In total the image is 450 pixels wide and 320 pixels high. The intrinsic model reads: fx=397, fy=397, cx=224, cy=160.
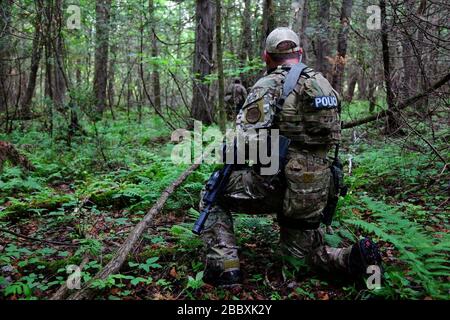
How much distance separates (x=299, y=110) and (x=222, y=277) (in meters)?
1.64

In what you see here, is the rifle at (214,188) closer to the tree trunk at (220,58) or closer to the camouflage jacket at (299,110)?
the camouflage jacket at (299,110)

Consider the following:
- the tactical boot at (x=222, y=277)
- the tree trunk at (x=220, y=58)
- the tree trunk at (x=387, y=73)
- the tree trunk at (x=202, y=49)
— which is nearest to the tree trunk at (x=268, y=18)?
the tree trunk at (x=220, y=58)

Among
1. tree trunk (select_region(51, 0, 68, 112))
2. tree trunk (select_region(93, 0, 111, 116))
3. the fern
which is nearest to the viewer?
the fern

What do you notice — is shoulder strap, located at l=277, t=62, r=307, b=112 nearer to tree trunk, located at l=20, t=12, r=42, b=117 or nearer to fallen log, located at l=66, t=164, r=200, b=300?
fallen log, located at l=66, t=164, r=200, b=300

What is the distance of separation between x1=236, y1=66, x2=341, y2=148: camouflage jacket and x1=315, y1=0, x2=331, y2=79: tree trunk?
8.72 m

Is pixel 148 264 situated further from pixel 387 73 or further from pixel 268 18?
pixel 268 18

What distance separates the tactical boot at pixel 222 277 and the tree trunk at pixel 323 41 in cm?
956

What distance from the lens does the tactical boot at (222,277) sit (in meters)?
3.48

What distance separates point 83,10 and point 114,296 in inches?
421

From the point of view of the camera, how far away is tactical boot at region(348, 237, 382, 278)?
3184 mm

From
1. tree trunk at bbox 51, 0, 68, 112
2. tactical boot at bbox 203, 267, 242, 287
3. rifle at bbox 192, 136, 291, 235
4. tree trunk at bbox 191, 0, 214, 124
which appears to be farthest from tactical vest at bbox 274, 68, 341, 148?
tree trunk at bbox 191, 0, 214, 124

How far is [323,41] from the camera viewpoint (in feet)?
51.6
